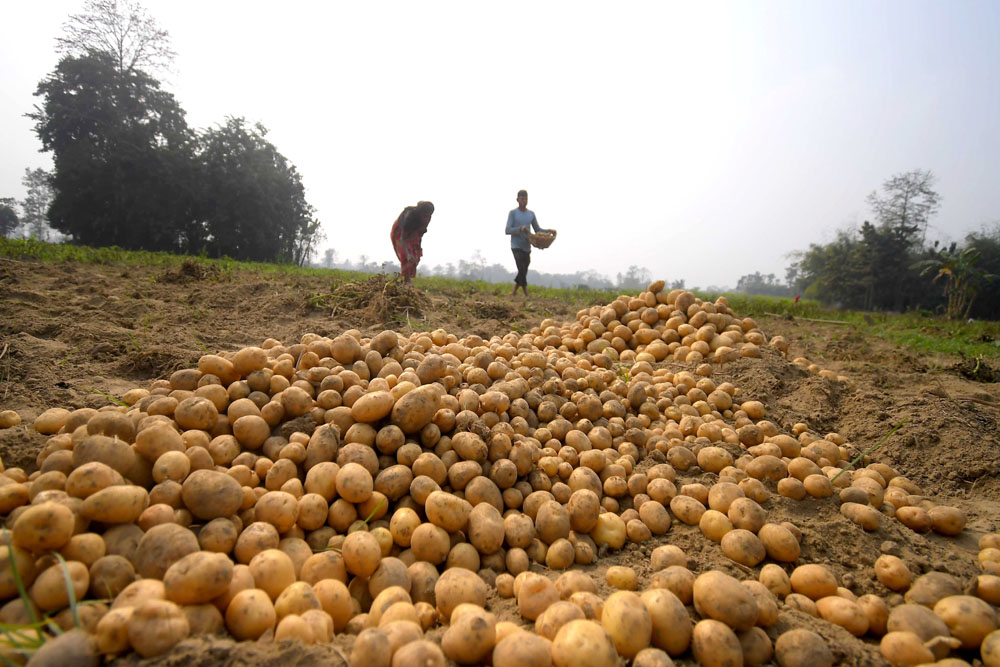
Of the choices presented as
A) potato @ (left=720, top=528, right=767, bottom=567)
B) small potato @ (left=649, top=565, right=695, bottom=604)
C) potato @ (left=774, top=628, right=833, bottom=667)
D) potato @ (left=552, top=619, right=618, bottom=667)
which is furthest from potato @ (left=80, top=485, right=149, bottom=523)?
potato @ (left=720, top=528, right=767, bottom=567)

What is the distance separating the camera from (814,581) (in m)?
1.91

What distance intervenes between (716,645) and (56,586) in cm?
213

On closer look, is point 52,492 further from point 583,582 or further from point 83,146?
point 83,146

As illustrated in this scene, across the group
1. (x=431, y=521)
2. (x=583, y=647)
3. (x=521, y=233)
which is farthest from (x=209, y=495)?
(x=521, y=233)

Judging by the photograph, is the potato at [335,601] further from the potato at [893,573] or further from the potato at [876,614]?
the potato at [893,573]

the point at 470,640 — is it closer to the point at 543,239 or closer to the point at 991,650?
the point at 991,650

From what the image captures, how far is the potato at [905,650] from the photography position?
1540 millimetres

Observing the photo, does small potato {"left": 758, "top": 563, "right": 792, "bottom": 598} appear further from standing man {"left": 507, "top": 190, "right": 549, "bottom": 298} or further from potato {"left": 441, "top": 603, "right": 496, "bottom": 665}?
standing man {"left": 507, "top": 190, "right": 549, "bottom": 298}

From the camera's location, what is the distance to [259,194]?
91.1 feet

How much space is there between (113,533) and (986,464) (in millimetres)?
4880

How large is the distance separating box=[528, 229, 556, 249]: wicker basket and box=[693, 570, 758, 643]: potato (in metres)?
7.95

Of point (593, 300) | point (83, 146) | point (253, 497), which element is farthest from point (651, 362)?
→ point (83, 146)

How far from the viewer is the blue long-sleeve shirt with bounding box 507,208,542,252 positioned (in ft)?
33.3

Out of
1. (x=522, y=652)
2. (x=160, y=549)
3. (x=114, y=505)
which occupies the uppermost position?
(x=114, y=505)
